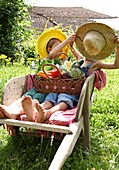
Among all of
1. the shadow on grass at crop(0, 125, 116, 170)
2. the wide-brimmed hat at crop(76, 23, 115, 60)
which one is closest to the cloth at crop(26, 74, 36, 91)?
the shadow on grass at crop(0, 125, 116, 170)

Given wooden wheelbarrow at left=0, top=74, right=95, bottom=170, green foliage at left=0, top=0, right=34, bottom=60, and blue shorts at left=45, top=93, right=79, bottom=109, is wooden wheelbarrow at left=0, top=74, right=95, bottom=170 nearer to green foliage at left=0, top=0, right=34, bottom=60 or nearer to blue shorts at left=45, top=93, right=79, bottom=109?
blue shorts at left=45, top=93, right=79, bottom=109

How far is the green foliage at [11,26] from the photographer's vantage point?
8.14 meters

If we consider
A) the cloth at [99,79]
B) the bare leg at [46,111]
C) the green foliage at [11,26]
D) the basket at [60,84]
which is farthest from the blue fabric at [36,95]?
the green foliage at [11,26]

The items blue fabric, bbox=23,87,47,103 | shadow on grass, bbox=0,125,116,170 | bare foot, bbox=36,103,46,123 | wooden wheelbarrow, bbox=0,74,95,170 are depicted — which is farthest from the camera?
blue fabric, bbox=23,87,47,103

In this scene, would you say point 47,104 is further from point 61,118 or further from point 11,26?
point 11,26

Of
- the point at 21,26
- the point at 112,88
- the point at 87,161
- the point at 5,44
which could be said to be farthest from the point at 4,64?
the point at 87,161

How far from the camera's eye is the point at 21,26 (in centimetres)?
860

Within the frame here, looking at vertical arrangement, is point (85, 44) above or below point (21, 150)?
above

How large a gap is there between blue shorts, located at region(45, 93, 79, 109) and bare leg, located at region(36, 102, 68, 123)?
0.04 m

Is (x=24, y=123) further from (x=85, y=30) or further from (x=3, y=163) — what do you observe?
(x=85, y=30)

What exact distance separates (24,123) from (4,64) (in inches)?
200

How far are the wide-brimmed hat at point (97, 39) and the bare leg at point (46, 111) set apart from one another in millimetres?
573

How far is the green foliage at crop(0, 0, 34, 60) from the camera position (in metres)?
8.14

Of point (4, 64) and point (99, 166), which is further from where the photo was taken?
point (4, 64)
